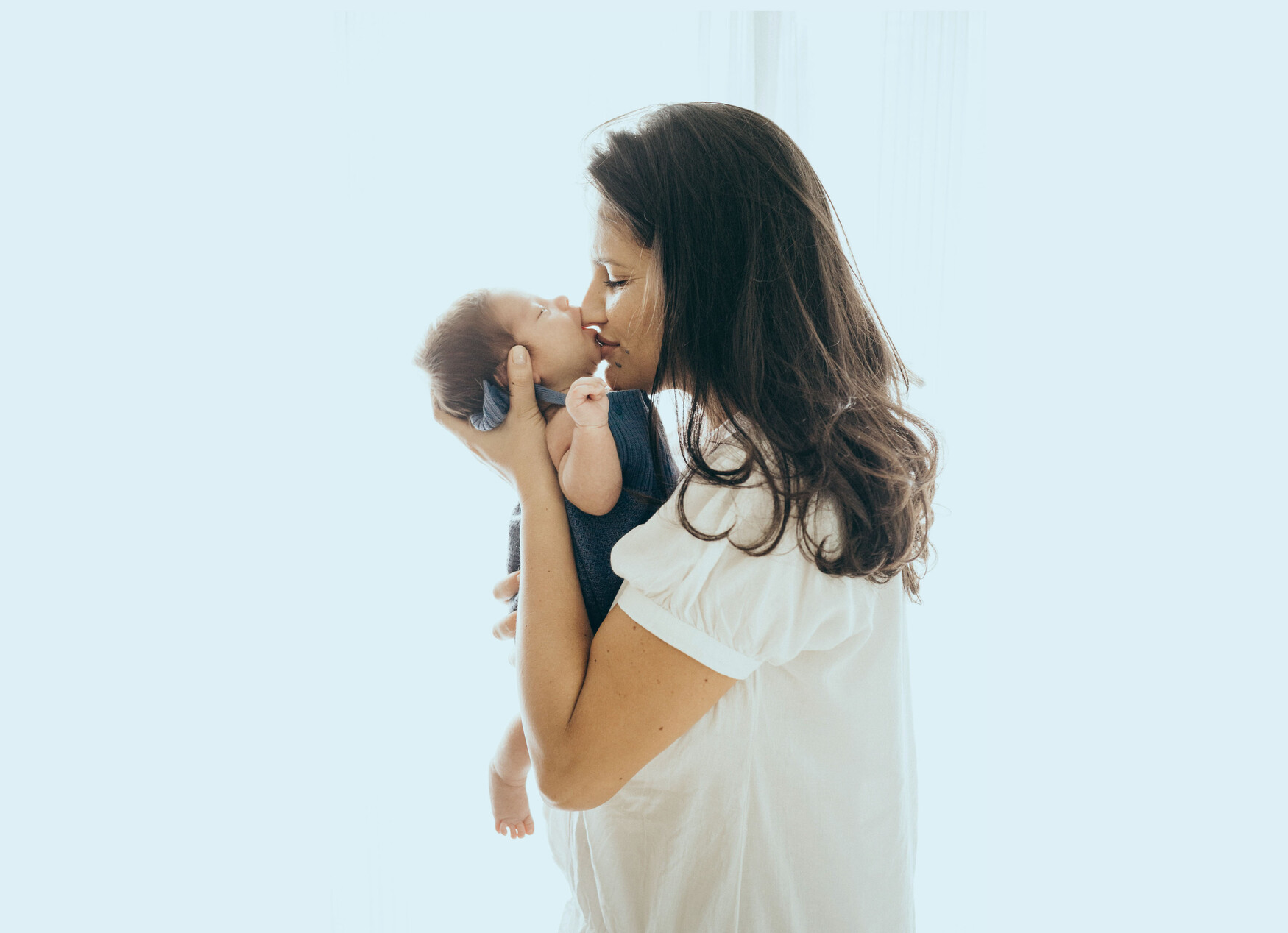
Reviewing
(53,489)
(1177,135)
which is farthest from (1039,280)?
(53,489)

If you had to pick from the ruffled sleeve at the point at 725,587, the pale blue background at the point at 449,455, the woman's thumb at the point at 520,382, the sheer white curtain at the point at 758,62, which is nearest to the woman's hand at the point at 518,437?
the woman's thumb at the point at 520,382

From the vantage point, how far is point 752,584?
76cm

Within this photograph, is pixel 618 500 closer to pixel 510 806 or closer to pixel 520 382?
pixel 520 382

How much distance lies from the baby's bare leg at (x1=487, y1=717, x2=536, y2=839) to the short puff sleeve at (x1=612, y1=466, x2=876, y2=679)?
0.56m

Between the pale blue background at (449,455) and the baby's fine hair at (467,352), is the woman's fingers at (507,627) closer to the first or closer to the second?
the baby's fine hair at (467,352)

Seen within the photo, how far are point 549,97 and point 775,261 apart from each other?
110cm

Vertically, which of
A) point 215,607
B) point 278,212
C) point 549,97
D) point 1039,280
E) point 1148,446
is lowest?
point 215,607

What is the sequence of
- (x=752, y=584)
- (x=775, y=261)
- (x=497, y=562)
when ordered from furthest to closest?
(x=497, y=562), (x=775, y=261), (x=752, y=584)

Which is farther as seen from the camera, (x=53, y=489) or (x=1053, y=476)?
(x=1053, y=476)

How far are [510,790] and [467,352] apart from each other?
2.29ft

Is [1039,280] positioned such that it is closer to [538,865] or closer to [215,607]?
[538,865]

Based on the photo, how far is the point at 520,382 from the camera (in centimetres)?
105

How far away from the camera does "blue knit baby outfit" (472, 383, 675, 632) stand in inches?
38.0

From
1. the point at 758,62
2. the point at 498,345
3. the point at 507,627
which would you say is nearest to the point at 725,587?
the point at 507,627
